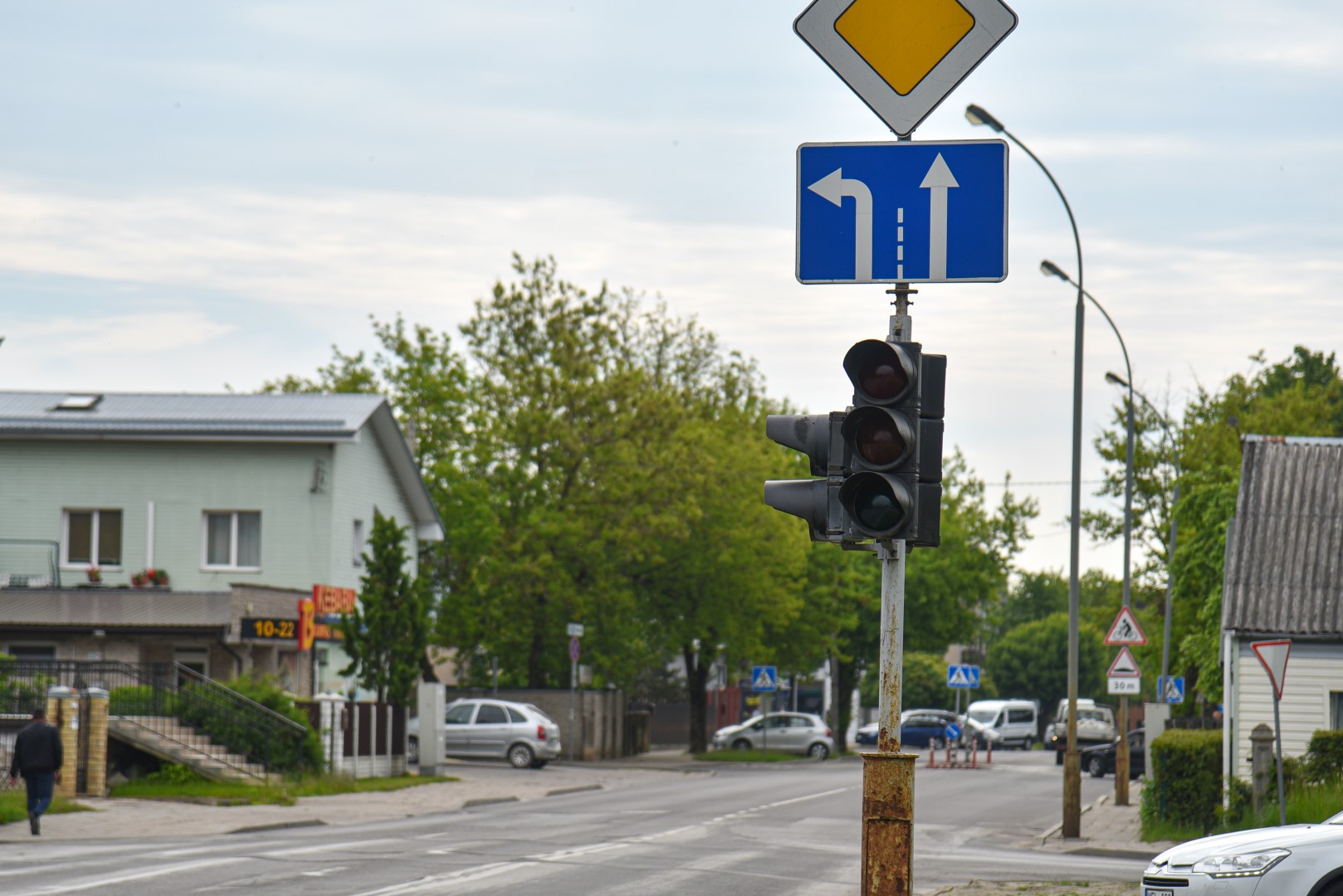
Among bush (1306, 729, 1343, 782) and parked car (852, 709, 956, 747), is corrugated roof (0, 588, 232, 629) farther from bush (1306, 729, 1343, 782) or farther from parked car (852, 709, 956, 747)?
parked car (852, 709, 956, 747)

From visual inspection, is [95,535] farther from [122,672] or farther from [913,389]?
[913,389]

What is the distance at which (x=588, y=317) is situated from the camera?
167 ft

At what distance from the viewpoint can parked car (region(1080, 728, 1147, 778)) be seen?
138ft

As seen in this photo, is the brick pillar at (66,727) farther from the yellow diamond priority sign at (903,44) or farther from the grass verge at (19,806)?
the yellow diamond priority sign at (903,44)

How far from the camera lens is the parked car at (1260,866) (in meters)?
10.3

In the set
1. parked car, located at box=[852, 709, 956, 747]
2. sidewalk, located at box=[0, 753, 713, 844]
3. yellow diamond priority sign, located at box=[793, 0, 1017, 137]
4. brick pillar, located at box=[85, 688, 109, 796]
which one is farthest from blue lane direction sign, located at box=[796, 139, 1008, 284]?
parked car, located at box=[852, 709, 956, 747]

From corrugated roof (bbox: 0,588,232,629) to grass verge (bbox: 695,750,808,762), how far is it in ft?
64.7

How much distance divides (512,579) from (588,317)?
9244 mm

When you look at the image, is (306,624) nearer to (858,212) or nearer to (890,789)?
(858,212)

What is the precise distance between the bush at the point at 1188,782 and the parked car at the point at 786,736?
31.8 metres

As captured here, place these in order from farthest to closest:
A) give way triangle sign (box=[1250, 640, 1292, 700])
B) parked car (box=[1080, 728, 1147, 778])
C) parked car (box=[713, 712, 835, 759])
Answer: parked car (box=[713, 712, 835, 759])
parked car (box=[1080, 728, 1147, 778])
give way triangle sign (box=[1250, 640, 1292, 700])

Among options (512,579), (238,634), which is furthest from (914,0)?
(512,579)

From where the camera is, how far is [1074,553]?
23531 millimetres

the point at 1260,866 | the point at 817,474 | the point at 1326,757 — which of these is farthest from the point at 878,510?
the point at 1326,757
